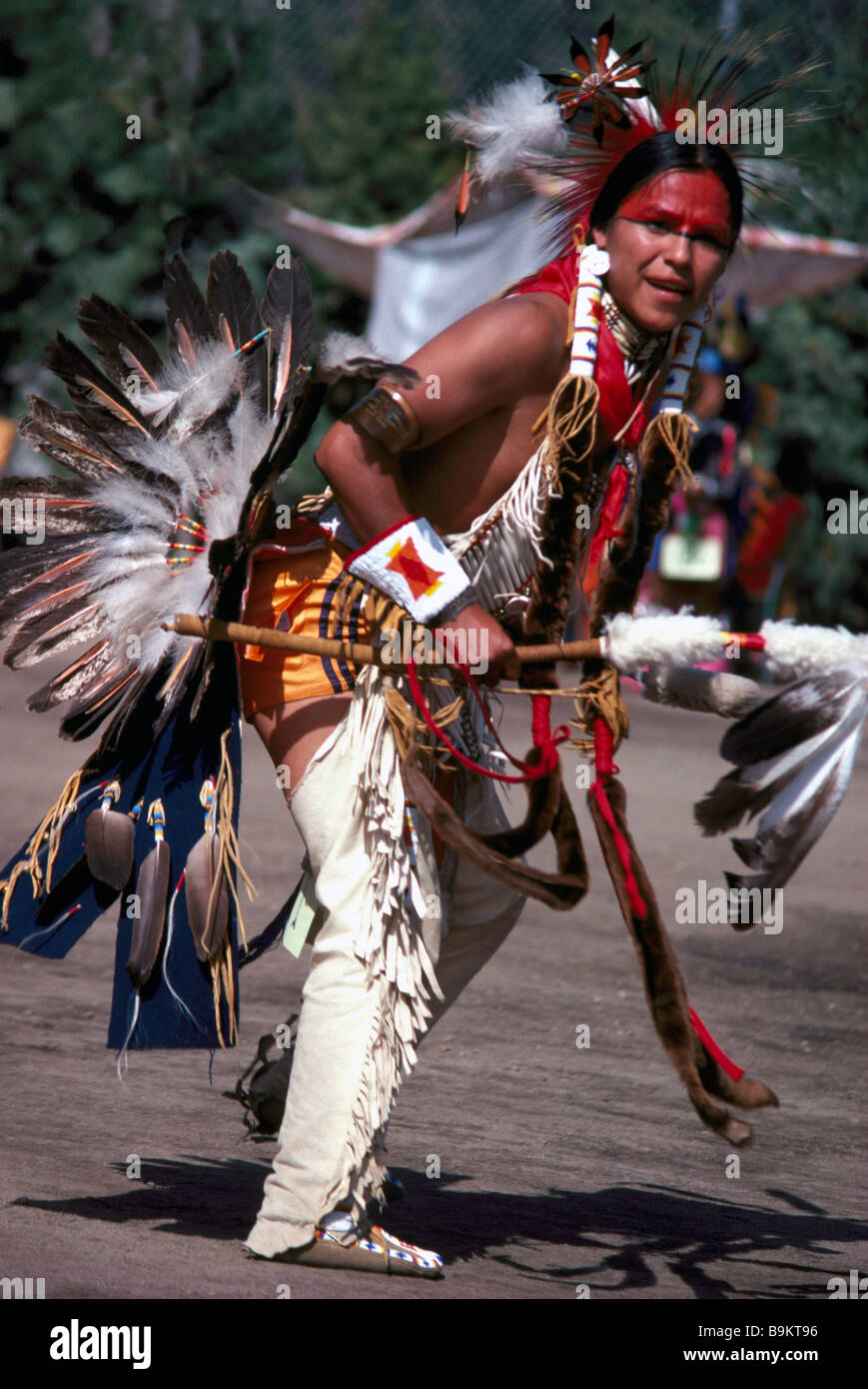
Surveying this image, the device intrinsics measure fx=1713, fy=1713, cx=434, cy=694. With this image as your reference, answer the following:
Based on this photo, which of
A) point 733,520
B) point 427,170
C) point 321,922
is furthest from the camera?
point 427,170

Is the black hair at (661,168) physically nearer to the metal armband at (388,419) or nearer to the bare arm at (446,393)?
the bare arm at (446,393)

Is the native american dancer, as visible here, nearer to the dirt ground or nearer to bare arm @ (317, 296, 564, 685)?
bare arm @ (317, 296, 564, 685)

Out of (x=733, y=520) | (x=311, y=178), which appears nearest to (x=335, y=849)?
(x=733, y=520)

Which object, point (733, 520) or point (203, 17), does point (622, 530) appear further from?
point (203, 17)

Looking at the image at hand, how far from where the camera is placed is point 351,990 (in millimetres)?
2906

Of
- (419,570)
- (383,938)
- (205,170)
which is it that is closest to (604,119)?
(419,570)

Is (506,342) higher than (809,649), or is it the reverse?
(506,342)

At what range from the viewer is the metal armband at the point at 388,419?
280 centimetres

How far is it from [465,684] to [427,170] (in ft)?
56.5

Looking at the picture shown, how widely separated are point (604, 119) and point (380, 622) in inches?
38.5

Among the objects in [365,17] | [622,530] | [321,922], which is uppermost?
[365,17]

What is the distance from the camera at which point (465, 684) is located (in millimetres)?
3014

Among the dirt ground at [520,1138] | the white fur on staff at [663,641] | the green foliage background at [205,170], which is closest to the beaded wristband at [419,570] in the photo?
the white fur on staff at [663,641]

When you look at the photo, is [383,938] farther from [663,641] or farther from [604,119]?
[604,119]
